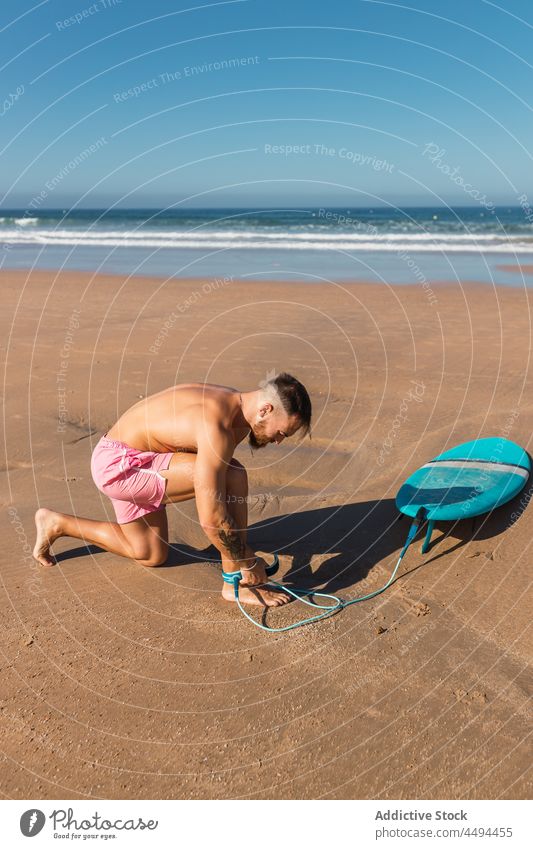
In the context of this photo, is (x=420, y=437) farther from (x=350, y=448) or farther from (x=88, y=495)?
(x=88, y=495)

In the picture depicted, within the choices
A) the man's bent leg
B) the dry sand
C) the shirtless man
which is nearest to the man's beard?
the shirtless man

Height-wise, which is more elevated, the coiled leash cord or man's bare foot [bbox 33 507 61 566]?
man's bare foot [bbox 33 507 61 566]

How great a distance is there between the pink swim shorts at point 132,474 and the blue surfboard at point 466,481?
5.54 feet

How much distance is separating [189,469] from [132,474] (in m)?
0.39

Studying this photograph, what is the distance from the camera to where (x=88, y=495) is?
5766 mm

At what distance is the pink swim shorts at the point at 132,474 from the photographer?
434 centimetres

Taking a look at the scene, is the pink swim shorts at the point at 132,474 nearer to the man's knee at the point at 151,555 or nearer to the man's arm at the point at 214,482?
the man's knee at the point at 151,555

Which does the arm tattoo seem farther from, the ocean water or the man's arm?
A: the ocean water

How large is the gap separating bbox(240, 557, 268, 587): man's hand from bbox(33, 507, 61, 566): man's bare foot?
4.37 ft

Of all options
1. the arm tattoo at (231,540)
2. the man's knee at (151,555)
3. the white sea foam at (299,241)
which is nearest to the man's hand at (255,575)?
the arm tattoo at (231,540)

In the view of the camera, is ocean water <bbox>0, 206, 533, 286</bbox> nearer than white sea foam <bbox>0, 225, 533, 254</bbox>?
Yes

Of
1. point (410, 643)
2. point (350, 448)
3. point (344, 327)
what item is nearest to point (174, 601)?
point (410, 643)

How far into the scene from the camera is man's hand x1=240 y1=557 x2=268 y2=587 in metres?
4.21
